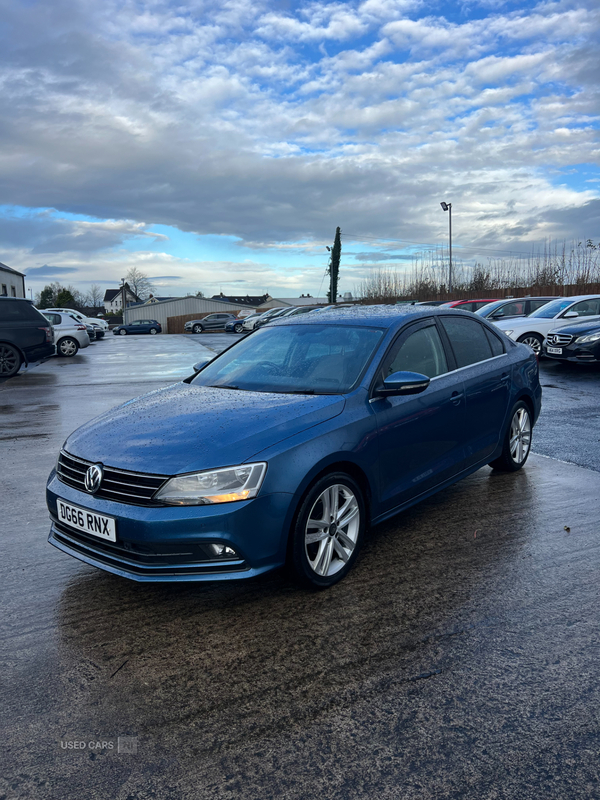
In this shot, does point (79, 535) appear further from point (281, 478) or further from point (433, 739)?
point (433, 739)

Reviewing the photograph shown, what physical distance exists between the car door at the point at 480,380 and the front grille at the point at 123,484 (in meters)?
2.60

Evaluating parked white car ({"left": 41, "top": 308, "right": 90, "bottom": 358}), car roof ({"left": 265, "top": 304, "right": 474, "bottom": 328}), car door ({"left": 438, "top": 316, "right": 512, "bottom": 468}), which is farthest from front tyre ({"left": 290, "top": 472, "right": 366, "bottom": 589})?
parked white car ({"left": 41, "top": 308, "right": 90, "bottom": 358})

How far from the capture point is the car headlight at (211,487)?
3.12 meters

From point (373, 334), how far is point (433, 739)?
Result: 8.82 ft

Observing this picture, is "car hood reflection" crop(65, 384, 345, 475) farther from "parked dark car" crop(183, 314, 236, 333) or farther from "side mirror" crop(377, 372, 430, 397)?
"parked dark car" crop(183, 314, 236, 333)

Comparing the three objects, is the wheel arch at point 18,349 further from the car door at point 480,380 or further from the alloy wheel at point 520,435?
the alloy wheel at point 520,435

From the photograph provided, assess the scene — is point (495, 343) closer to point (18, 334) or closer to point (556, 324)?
point (556, 324)

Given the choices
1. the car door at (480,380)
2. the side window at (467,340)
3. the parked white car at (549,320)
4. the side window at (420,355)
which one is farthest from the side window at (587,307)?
the side window at (420,355)

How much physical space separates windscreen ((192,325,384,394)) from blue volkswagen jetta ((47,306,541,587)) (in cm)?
1

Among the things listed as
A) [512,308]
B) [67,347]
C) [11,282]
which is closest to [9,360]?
[67,347]

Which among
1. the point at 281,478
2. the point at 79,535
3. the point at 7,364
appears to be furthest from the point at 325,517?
the point at 7,364

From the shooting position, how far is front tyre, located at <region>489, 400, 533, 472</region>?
223 inches

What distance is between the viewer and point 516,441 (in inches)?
229

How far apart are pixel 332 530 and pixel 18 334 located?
13.5 m
